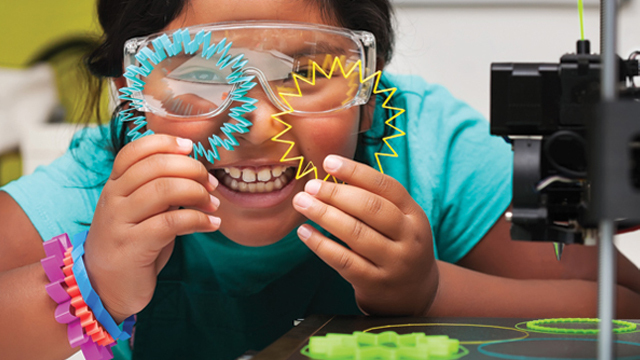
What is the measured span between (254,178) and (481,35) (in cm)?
94

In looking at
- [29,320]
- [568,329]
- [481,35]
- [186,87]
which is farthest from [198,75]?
[481,35]

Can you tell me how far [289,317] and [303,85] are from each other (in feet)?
1.39

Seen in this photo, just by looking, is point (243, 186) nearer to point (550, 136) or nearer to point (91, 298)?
point (91, 298)

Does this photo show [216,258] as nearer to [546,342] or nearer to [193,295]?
[193,295]

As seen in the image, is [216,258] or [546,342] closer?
[546,342]

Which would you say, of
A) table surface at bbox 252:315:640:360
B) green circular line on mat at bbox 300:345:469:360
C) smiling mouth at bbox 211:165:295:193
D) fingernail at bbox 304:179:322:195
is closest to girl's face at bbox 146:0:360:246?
smiling mouth at bbox 211:165:295:193

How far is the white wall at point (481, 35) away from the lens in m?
1.48

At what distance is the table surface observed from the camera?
477 millimetres

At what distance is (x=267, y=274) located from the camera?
39.8 inches

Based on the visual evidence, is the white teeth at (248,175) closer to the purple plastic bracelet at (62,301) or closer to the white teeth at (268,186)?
the white teeth at (268,186)

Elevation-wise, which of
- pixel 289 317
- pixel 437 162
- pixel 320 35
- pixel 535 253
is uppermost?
pixel 320 35

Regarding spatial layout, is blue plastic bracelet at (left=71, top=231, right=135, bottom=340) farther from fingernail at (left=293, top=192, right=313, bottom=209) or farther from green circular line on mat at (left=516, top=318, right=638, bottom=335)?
green circular line on mat at (left=516, top=318, right=638, bottom=335)

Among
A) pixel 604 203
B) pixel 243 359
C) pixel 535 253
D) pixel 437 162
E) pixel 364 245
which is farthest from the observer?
pixel 437 162

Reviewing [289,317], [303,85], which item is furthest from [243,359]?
[289,317]
